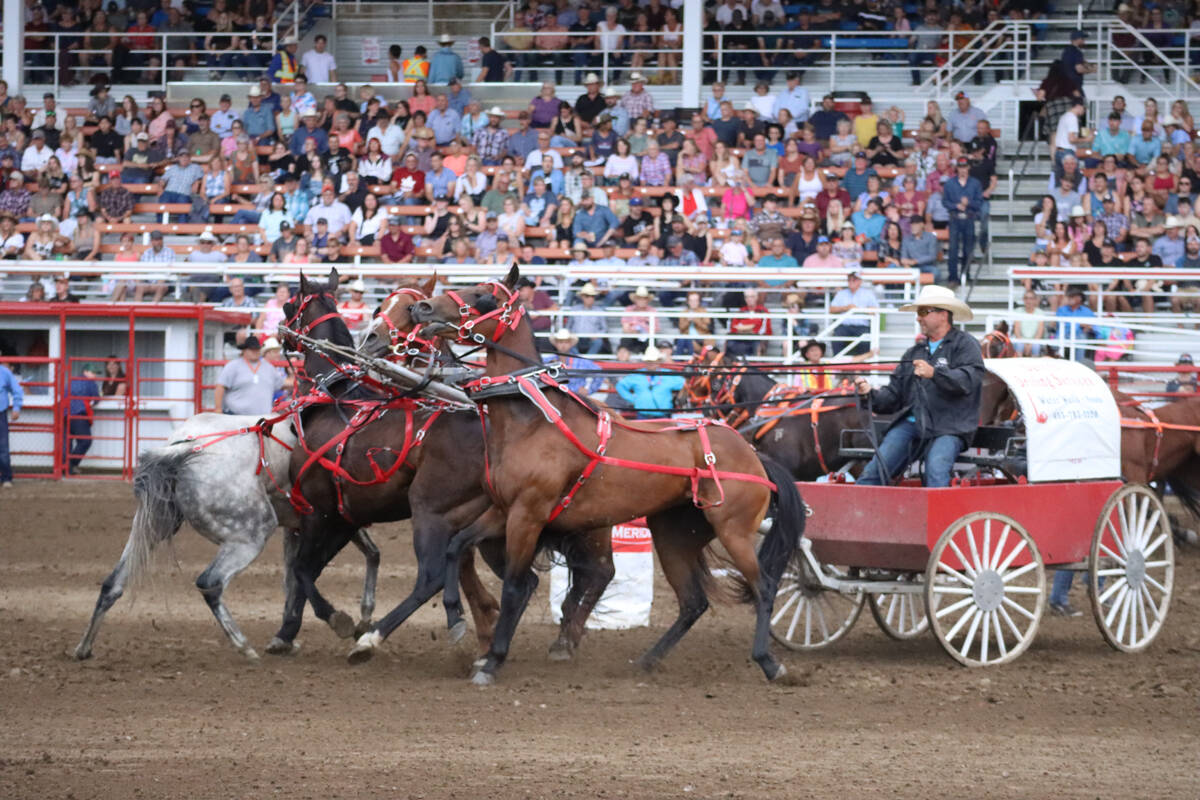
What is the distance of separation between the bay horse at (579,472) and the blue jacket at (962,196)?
11.0m

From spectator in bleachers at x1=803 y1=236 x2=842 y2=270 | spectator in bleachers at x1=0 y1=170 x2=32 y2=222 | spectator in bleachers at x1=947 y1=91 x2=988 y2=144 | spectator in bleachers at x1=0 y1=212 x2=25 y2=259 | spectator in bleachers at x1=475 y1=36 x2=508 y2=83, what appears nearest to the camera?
spectator in bleachers at x1=803 y1=236 x2=842 y2=270

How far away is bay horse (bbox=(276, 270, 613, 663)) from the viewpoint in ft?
27.0

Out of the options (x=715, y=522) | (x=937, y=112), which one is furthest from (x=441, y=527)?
(x=937, y=112)

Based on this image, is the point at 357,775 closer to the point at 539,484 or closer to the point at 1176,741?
the point at 539,484

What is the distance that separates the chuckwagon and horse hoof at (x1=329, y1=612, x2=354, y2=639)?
2.53 m

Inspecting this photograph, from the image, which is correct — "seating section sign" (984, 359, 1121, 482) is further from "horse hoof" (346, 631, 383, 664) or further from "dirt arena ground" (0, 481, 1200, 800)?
"horse hoof" (346, 631, 383, 664)

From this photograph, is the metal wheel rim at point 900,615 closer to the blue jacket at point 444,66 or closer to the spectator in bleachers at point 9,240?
the spectator in bleachers at point 9,240

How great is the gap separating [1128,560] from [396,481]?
431cm

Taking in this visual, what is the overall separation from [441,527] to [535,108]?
14885mm

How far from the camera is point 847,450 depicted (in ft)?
29.1

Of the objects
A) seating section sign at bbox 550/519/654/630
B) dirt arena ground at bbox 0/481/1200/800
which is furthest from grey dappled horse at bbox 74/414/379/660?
seating section sign at bbox 550/519/654/630

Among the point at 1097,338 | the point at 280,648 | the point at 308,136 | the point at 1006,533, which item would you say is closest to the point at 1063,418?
the point at 1006,533

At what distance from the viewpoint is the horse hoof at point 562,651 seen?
858 centimetres

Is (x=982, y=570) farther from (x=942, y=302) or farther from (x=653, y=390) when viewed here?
(x=653, y=390)
